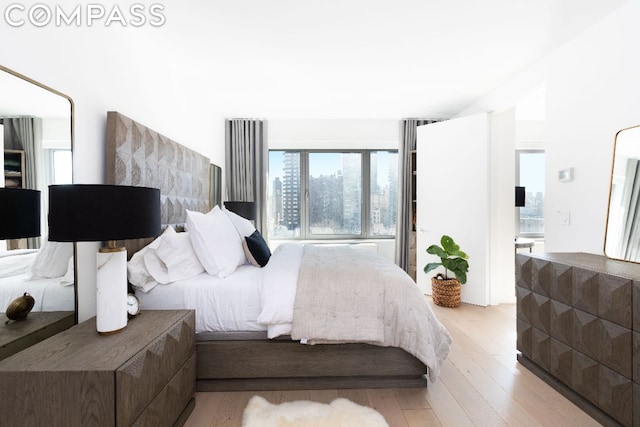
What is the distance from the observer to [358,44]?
257 cm

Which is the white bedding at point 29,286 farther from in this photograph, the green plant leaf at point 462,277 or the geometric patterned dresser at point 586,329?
the green plant leaf at point 462,277

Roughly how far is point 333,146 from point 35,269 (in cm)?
395

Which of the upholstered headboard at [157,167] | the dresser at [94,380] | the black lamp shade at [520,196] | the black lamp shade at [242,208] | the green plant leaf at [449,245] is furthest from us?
the black lamp shade at [520,196]

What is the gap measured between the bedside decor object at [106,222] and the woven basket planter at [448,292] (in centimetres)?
328

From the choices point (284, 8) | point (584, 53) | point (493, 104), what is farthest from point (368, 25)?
point (493, 104)

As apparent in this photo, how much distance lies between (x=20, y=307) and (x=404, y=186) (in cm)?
440

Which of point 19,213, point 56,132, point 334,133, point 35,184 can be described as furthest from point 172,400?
point 334,133

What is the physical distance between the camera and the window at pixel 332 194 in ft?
16.1

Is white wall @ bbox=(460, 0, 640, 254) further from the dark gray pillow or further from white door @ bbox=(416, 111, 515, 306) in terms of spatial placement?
the dark gray pillow

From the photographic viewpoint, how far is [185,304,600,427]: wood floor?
66.5 inches

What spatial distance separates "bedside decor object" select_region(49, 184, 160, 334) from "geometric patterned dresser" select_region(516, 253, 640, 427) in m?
2.38

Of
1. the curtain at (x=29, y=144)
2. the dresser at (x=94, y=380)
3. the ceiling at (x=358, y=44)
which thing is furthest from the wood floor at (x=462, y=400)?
the ceiling at (x=358, y=44)

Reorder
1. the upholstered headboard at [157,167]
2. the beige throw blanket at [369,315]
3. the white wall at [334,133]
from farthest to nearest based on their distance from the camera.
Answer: the white wall at [334,133]
the upholstered headboard at [157,167]
the beige throw blanket at [369,315]

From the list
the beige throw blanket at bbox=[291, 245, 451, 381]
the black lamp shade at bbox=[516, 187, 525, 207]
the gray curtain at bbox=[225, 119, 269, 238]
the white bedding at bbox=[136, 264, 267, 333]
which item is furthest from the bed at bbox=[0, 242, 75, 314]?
the black lamp shade at bbox=[516, 187, 525, 207]
